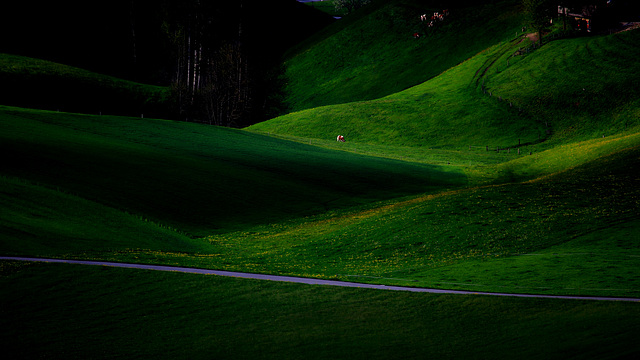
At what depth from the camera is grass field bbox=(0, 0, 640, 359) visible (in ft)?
53.4

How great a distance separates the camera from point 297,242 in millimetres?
37875

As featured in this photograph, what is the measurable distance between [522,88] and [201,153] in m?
80.3

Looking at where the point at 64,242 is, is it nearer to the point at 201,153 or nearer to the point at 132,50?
the point at 201,153

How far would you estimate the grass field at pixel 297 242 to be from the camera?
16.3 metres

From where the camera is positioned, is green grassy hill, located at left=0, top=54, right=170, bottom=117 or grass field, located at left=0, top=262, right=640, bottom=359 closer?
grass field, located at left=0, top=262, right=640, bottom=359

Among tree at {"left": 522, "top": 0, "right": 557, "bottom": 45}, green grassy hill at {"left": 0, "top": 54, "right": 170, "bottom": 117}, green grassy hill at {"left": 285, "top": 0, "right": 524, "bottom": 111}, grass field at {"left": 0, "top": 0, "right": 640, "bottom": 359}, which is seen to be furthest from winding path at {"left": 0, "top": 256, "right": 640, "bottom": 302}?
green grassy hill at {"left": 285, "top": 0, "right": 524, "bottom": 111}

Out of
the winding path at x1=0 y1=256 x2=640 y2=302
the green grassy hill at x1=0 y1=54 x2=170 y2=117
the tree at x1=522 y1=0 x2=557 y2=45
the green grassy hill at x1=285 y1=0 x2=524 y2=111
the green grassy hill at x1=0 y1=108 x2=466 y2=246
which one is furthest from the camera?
the green grassy hill at x1=285 y1=0 x2=524 y2=111

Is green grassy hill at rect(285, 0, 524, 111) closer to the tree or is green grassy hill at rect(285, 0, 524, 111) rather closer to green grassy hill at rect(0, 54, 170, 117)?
the tree

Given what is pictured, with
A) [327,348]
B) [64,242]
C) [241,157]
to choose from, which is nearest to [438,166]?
[241,157]

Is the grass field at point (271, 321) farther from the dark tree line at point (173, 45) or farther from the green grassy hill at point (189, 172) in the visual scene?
the dark tree line at point (173, 45)

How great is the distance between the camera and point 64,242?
26.7m

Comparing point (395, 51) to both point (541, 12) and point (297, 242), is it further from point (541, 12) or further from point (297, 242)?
point (297, 242)

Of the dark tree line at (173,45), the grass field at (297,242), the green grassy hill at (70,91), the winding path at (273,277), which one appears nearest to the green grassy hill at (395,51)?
the dark tree line at (173,45)

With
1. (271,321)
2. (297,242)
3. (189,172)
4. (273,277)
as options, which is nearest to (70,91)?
(189,172)
